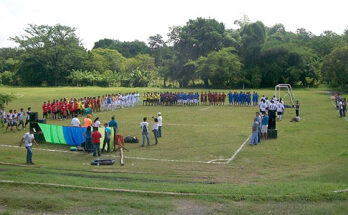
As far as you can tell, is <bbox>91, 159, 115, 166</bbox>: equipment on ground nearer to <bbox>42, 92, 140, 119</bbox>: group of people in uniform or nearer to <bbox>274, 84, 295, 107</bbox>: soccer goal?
<bbox>42, 92, 140, 119</bbox>: group of people in uniform

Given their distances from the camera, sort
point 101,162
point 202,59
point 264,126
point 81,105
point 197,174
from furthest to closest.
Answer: point 202,59 → point 81,105 → point 264,126 → point 101,162 → point 197,174

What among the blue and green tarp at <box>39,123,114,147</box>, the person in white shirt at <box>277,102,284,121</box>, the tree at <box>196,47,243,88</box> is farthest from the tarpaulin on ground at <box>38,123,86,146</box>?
the tree at <box>196,47,243,88</box>

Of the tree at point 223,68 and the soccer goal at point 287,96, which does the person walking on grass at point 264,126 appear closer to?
the soccer goal at point 287,96

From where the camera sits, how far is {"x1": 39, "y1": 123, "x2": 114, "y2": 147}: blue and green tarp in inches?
830

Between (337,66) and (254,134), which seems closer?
(254,134)

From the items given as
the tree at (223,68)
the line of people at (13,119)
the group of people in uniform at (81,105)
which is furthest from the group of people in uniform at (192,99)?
the tree at (223,68)

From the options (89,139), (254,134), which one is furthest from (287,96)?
(89,139)

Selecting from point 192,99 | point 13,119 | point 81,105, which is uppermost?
point 192,99

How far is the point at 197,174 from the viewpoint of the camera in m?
14.8

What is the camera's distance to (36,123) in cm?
2272

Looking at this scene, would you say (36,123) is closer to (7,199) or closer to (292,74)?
(7,199)

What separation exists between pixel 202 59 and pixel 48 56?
29.6 metres

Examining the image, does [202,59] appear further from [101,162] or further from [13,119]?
[101,162]

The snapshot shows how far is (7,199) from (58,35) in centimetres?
7485
